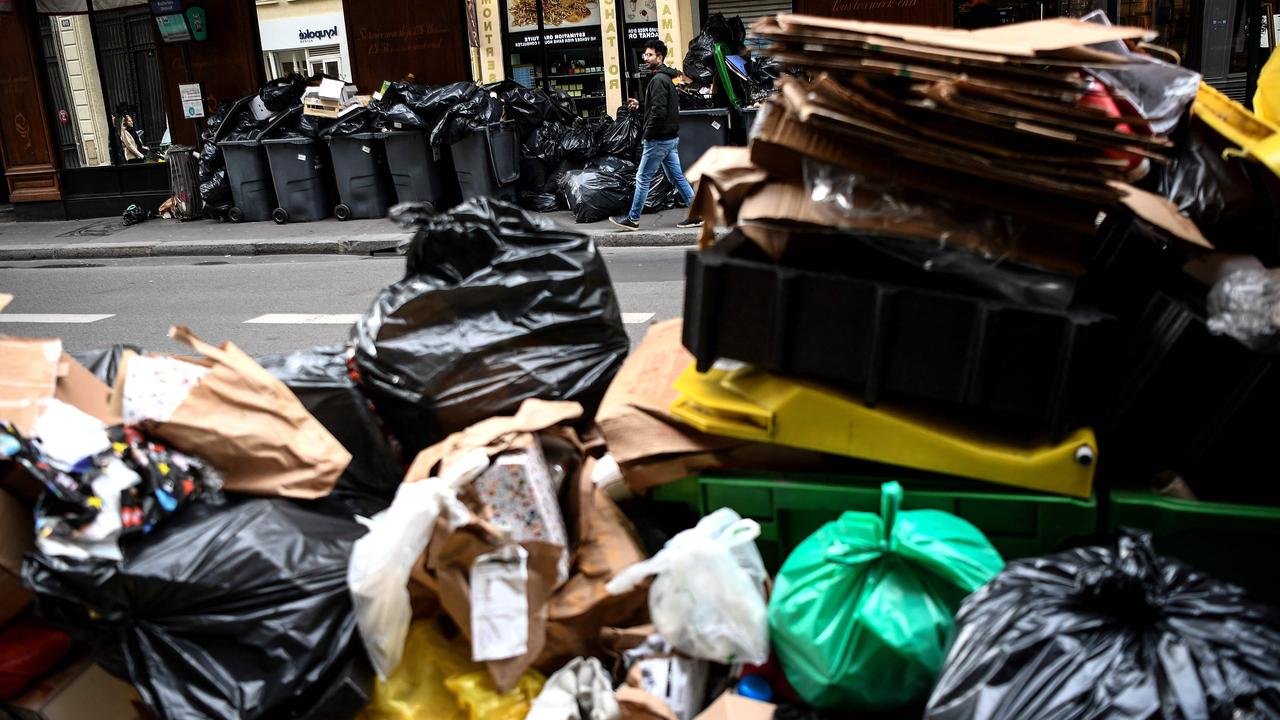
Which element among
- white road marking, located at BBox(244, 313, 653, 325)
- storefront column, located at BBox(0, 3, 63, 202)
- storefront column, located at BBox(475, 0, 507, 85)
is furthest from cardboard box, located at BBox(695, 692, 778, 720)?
storefront column, located at BBox(0, 3, 63, 202)

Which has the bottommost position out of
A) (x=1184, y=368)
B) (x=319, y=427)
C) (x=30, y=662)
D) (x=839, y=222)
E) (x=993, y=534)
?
(x=30, y=662)

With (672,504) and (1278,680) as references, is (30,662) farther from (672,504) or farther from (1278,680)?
(1278,680)

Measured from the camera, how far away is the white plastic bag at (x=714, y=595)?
2150 mm

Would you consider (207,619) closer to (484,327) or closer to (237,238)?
(484,327)

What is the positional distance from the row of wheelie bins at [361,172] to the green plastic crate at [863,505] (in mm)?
8636

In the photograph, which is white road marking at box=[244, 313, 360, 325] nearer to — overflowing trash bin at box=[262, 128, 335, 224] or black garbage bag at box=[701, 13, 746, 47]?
overflowing trash bin at box=[262, 128, 335, 224]

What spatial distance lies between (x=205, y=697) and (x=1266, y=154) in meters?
2.48

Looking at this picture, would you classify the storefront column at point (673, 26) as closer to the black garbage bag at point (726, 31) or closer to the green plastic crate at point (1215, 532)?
the black garbage bag at point (726, 31)

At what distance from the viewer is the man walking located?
909 cm

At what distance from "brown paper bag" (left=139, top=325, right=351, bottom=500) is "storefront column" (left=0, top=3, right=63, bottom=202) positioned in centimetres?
1342

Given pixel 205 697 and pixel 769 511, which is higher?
pixel 769 511

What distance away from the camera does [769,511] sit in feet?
8.07

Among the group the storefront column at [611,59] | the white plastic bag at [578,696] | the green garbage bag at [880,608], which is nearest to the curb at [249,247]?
the storefront column at [611,59]

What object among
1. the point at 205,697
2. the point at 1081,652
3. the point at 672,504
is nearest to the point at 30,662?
the point at 205,697
